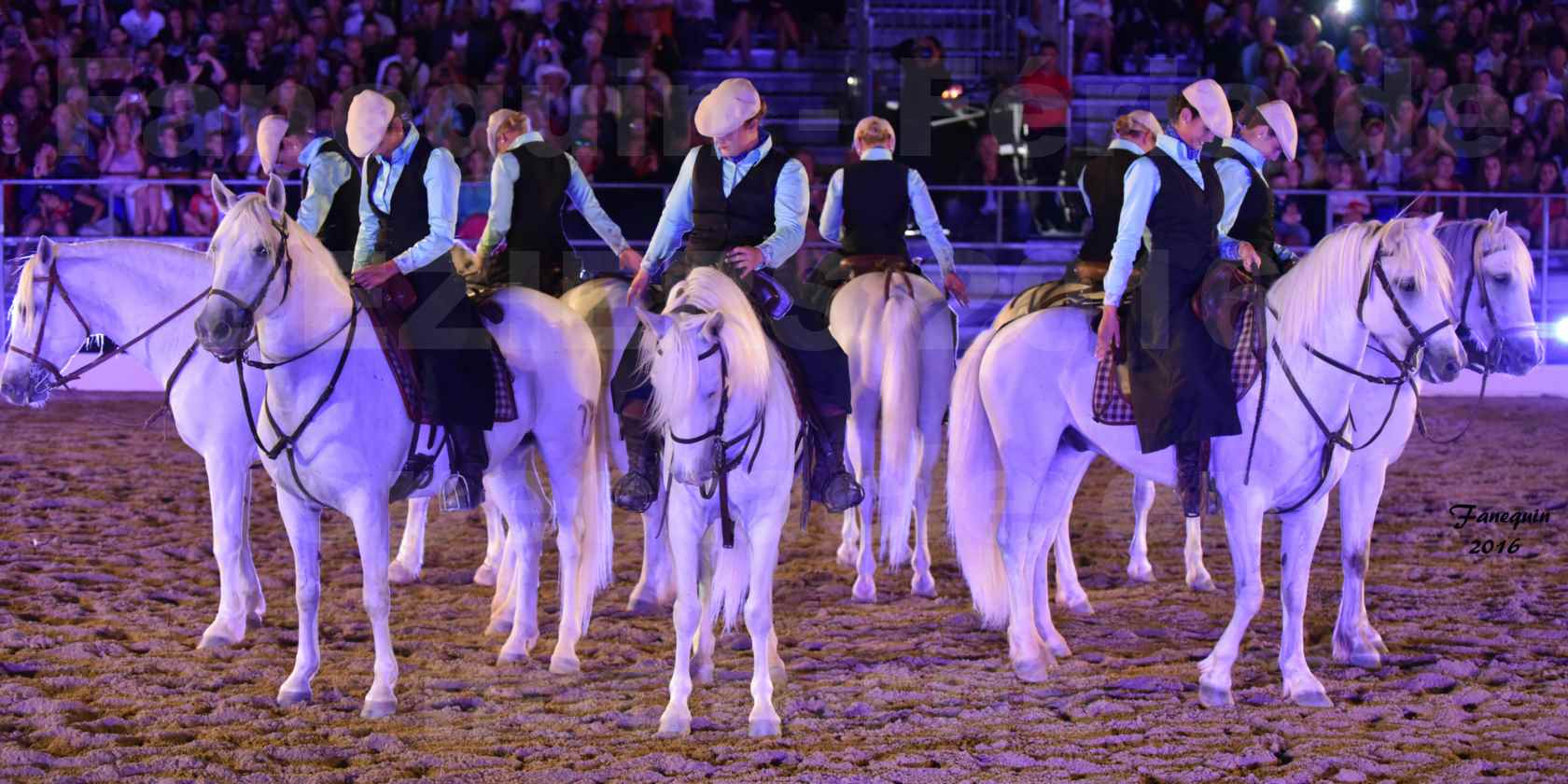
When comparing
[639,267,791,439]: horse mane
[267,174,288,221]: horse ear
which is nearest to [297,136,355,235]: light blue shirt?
[267,174,288,221]: horse ear

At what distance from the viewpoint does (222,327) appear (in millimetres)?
4820

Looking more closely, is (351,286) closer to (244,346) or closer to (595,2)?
(244,346)

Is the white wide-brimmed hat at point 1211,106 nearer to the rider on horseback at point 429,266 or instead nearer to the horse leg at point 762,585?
the horse leg at point 762,585

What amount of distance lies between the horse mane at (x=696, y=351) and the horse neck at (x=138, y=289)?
6.69 ft

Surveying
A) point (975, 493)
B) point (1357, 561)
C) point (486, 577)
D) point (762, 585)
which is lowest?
point (486, 577)

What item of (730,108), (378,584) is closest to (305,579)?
(378,584)

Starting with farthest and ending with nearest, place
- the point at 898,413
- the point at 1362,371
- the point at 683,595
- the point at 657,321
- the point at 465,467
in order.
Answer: the point at 898,413, the point at 465,467, the point at 1362,371, the point at 683,595, the point at 657,321

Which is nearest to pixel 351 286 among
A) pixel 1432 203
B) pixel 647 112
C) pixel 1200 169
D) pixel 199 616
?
pixel 199 616

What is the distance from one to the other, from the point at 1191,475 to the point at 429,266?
2.75 metres

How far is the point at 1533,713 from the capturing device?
5133 mm

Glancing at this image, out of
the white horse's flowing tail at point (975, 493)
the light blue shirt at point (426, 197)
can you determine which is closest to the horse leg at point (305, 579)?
the light blue shirt at point (426, 197)

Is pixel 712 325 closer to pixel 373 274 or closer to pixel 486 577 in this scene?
pixel 373 274

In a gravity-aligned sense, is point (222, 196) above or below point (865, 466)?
above

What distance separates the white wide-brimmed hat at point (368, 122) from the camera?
219 inches
